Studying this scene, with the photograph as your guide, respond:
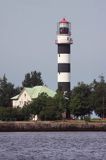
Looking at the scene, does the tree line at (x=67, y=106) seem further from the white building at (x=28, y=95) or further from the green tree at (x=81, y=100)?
the white building at (x=28, y=95)

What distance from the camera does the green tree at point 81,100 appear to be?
13412cm

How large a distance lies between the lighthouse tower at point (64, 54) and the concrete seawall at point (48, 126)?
10.2m

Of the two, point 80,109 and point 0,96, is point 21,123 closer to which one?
point 80,109

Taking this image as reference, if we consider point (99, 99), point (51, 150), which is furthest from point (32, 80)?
point (51, 150)

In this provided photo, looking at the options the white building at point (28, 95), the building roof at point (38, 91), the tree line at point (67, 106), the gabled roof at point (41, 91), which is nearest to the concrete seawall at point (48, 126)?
the tree line at point (67, 106)

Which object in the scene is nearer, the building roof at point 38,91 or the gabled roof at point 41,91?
the gabled roof at point 41,91

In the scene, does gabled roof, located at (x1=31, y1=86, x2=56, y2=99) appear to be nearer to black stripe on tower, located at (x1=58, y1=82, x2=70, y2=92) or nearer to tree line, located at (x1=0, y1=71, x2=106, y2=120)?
tree line, located at (x1=0, y1=71, x2=106, y2=120)

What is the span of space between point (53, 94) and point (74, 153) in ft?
256

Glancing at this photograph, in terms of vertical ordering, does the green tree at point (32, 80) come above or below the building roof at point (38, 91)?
above

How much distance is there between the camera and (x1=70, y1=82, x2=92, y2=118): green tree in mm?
134125

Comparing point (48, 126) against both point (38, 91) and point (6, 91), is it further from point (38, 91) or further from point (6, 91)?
point (6, 91)

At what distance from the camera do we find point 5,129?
396 feet

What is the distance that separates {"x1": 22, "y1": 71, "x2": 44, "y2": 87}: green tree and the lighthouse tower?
41791 mm

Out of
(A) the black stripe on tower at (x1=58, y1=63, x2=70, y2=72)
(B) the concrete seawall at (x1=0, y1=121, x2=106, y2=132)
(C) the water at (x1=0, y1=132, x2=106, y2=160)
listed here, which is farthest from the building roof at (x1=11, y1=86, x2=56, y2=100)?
(C) the water at (x1=0, y1=132, x2=106, y2=160)
